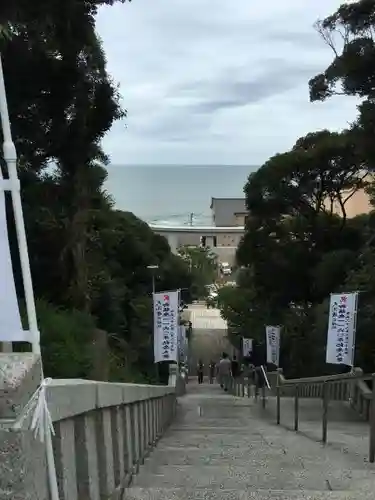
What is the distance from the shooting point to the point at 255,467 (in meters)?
5.29

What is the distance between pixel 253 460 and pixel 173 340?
1074 centimetres

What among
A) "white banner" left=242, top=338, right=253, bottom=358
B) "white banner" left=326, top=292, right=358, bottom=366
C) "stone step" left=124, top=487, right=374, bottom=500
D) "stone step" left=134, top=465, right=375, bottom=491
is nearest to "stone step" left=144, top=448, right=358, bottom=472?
"stone step" left=134, top=465, right=375, bottom=491

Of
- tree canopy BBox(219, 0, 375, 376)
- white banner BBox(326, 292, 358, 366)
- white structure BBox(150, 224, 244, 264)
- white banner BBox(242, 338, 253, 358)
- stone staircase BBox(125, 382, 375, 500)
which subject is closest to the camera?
stone staircase BBox(125, 382, 375, 500)

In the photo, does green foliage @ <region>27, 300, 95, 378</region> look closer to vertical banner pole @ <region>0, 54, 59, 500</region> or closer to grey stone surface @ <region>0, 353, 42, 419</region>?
vertical banner pole @ <region>0, 54, 59, 500</region>

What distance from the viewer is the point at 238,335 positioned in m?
37.8

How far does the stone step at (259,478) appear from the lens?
4375mm

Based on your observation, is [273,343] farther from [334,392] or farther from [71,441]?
[71,441]

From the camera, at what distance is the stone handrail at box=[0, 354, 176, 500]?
1634mm

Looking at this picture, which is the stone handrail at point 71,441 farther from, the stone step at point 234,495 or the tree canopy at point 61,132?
the tree canopy at point 61,132

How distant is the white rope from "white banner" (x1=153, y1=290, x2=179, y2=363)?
572 inches

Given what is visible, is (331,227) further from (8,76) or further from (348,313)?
(8,76)

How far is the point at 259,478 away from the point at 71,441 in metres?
2.63

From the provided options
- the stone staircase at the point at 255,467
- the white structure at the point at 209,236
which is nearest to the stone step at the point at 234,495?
the stone staircase at the point at 255,467

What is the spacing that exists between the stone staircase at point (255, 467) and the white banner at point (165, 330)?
6838 millimetres
